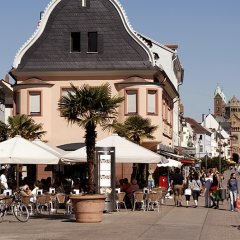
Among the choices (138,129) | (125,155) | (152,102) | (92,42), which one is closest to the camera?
(125,155)

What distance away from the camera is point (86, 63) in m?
48.1

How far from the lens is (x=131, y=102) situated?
4759 centimetres

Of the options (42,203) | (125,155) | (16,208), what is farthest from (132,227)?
(125,155)

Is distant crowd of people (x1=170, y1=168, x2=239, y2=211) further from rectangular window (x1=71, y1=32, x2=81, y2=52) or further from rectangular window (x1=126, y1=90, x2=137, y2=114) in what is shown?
rectangular window (x1=71, y1=32, x2=81, y2=52)

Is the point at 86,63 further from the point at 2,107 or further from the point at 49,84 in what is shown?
the point at 2,107

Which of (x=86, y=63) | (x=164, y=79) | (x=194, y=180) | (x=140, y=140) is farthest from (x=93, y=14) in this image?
(x=194, y=180)

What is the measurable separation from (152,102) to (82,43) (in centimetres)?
582

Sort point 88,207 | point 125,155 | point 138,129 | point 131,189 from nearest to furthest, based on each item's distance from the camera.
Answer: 1. point 88,207
2. point 125,155
3. point 131,189
4. point 138,129

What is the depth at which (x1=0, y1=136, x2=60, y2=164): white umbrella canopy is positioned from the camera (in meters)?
28.5

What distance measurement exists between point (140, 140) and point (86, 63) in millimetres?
8594

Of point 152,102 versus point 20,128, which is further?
point 152,102

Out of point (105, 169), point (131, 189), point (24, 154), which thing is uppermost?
point (24, 154)

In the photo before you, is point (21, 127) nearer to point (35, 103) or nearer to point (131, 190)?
point (35, 103)

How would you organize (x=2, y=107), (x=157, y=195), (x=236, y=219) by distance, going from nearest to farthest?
(x=236, y=219) < (x=157, y=195) < (x=2, y=107)
